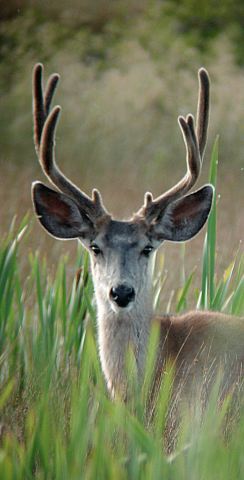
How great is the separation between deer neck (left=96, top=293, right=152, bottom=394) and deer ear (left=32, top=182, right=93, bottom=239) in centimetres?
56

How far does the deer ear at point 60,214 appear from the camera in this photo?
426 centimetres

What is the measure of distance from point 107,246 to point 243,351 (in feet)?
3.43

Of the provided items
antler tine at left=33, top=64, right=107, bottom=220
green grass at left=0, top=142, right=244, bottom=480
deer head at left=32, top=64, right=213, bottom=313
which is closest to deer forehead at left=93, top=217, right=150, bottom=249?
deer head at left=32, top=64, right=213, bottom=313

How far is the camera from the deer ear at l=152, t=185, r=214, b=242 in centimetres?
431

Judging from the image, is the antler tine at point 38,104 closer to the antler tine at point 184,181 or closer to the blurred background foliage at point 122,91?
the antler tine at point 184,181

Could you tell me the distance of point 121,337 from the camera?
3969 mm

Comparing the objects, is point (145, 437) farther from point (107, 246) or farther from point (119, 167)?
point (119, 167)

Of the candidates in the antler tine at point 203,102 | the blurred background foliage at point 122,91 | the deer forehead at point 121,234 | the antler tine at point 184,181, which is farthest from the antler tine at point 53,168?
the blurred background foliage at point 122,91

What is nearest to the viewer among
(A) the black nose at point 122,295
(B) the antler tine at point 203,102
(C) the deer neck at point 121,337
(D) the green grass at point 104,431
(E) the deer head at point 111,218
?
(D) the green grass at point 104,431

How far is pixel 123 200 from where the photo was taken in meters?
11.4

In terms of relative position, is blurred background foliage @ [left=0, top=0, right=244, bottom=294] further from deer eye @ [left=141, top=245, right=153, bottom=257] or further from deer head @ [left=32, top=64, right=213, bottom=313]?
deer eye @ [left=141, top=245, right=153, bottom=257]

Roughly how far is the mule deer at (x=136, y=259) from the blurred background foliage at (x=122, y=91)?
4.08 metres

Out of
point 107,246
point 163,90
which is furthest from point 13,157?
point 107,246

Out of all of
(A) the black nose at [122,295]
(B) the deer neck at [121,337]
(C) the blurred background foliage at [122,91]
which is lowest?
(B) the deer neck at [121,337]
